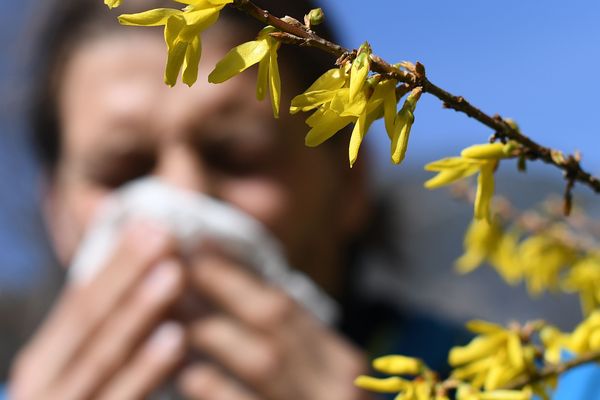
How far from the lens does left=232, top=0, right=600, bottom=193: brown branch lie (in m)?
0.27

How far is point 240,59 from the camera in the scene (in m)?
0.30

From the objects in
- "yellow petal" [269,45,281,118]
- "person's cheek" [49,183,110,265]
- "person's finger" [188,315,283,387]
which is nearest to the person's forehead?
"person's cheek" [49,183,110,265]

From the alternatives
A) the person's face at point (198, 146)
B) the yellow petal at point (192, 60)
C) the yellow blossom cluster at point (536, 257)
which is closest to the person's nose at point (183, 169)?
the person's face at point (198, 146)

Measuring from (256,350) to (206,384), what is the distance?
10 centimetres

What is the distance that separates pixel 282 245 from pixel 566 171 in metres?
1.05

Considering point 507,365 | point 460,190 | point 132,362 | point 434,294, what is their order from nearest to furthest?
point 507,365 → point 460,190 → point 132,362 → point 434,294

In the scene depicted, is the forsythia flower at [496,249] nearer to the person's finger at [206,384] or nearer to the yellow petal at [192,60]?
the person's finger at [206,384]

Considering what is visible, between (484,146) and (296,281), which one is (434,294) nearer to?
(296,281)

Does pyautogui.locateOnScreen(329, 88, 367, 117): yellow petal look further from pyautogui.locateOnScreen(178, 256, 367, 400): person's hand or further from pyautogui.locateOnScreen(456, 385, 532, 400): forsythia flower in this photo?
pyautogui.locateOnScreen(178, 256, 367, 400): person's hand

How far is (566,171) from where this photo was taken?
0.32 metres

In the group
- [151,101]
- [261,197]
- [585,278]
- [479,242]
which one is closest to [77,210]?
[151,101]

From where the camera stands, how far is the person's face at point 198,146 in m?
1.34

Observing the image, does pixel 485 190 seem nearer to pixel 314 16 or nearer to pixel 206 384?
pixel 314 16

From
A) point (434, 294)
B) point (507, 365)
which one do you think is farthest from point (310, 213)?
point (434, 294)
